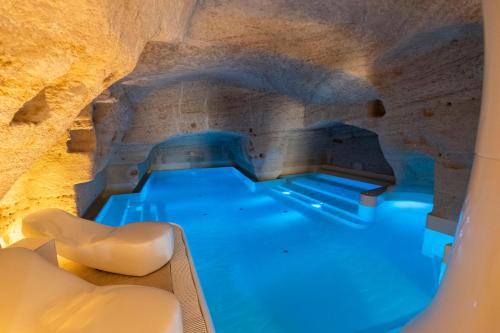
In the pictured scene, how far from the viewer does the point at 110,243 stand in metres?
1.47

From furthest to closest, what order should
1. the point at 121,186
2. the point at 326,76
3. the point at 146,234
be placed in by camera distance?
the point at 121,186 < the point at 326,76 < the point at 146,234

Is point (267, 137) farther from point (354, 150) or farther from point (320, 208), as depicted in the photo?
point (354, 150)

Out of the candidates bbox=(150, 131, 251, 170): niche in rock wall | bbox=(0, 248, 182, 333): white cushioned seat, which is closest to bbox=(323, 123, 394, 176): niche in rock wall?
bbox=(150, 131, 251, 170): niche in rock wall

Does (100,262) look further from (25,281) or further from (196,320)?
(196,320)

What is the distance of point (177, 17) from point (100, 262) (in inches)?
90.5

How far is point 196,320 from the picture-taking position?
3.79ft

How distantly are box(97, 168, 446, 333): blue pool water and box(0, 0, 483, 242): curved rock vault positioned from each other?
1074mm

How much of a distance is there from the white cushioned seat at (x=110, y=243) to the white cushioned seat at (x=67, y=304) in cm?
34

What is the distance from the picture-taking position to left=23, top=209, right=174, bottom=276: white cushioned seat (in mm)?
1462

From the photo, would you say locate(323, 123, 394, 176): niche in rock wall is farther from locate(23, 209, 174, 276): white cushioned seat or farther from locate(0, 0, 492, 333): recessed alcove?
locate(23, 209, 174, 276): white cushioned seat

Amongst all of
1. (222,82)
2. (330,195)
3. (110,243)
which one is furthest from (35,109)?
(330,195)

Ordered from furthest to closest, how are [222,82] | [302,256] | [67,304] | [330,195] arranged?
[330,195] → [222,82] → [302,256] → [67,304]

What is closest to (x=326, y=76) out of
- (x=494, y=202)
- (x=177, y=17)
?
(x=177, y=17)

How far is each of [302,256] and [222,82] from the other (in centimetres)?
479
